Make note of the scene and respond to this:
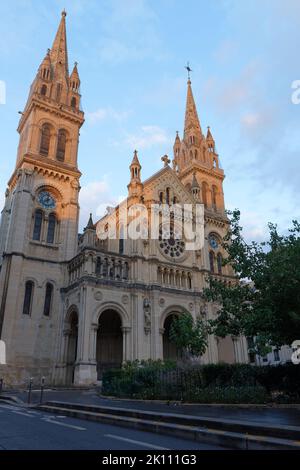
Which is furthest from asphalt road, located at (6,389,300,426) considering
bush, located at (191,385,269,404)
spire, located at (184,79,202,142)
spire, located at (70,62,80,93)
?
spire, located at (184,79,202,142)

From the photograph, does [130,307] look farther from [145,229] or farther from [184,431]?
[184,431]

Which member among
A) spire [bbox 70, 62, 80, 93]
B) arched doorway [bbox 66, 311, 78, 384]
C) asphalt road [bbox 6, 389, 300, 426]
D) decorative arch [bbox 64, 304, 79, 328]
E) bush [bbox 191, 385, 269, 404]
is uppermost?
spire [bbox 70, 62, 80, 93]

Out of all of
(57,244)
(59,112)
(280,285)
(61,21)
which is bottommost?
(280,285)

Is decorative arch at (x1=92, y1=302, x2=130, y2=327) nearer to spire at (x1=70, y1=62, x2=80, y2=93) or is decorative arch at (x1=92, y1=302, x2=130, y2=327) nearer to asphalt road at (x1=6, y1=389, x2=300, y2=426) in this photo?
asphalt road at (x1=6, y1=389, x2=300, y2=426)

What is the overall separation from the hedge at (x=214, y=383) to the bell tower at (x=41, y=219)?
12.6 m

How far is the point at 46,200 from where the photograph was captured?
36.8 m

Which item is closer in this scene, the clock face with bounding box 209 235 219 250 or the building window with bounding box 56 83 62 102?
the building window with bounding box 56 83 62 102

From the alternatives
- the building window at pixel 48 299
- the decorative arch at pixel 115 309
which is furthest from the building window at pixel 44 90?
the decorative arch at pixel 115 309

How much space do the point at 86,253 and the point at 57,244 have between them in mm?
5533

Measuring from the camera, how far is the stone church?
30.5 meters

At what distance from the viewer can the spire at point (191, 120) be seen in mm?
54188

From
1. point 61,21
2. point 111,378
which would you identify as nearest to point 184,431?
point 111,378

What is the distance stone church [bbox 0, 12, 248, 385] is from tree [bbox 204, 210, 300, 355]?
561 inches
